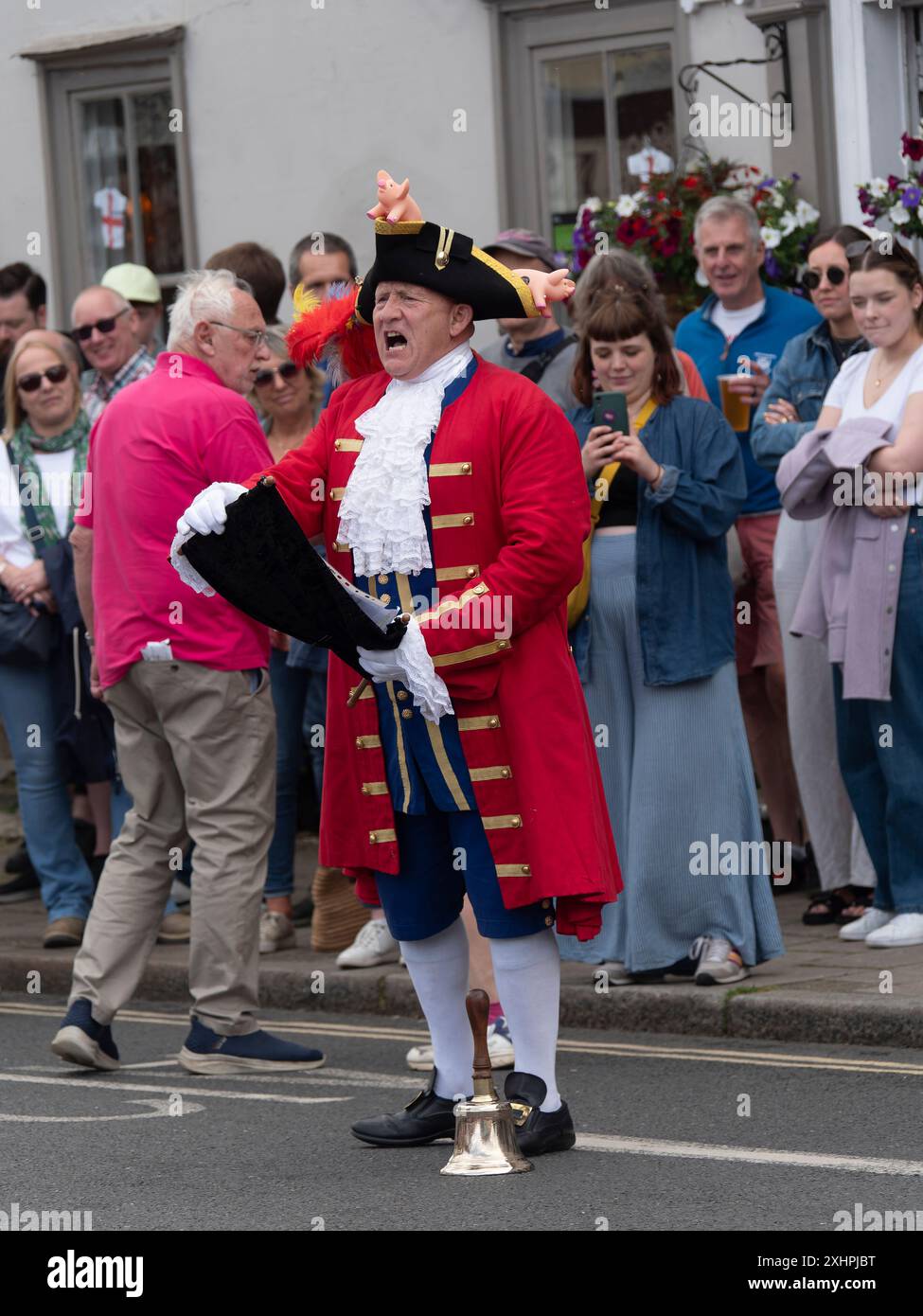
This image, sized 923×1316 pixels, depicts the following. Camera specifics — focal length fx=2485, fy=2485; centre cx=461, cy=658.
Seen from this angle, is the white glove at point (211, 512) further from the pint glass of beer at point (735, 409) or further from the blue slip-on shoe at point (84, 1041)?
the pint glass of beer at point (735, 409)

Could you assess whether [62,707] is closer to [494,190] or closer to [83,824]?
[83,824]

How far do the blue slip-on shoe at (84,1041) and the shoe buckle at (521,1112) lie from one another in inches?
74.8

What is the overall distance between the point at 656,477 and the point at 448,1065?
96.8 inches

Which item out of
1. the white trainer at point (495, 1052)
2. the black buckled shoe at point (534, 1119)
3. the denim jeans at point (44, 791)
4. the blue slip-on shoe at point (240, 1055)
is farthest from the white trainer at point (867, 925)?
the denim jeans at point (44, 791)

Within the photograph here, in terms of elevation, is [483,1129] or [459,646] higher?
[459,646]

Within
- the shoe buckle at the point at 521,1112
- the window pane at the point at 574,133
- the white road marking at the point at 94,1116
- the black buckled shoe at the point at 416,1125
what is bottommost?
the white road marking at the point at 94,1116

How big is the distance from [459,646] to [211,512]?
664 millimetres

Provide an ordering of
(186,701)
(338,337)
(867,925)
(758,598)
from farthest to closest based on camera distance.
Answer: (758,598), (867,925), (186,701), (338,337)

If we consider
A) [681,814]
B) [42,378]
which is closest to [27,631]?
[42,378]

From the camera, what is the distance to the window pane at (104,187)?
50.5 ft

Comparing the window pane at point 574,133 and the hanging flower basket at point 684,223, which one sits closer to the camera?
the hanging flower basket at point 684,223

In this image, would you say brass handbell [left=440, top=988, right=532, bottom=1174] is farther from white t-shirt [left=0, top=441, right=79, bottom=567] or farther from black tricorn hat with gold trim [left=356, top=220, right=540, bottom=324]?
white t-shirt [left=0, top=441, right=79, bottom=567]

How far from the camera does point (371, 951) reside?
9023 mm

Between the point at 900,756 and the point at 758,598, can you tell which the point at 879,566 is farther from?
the point at 758,598
